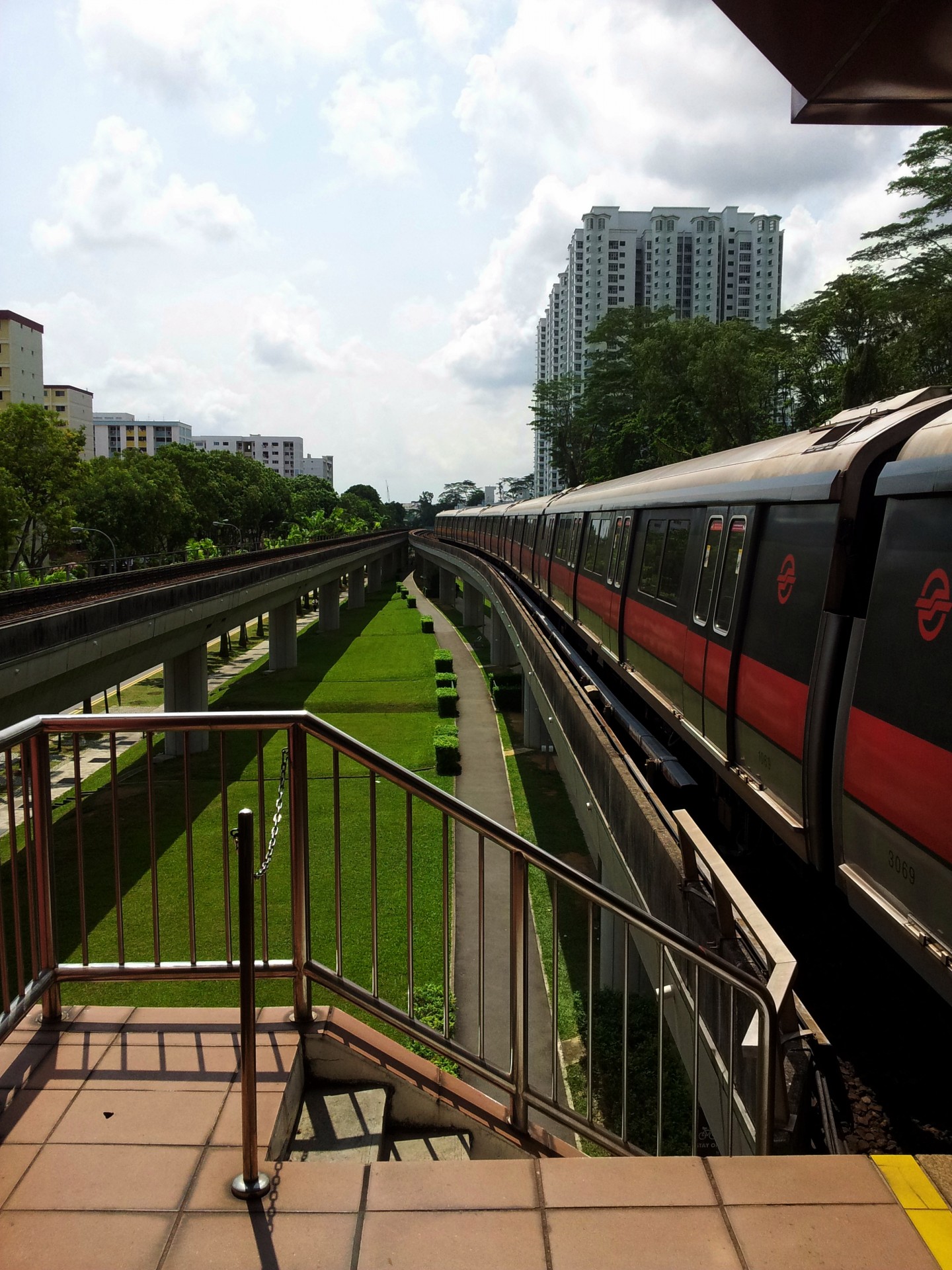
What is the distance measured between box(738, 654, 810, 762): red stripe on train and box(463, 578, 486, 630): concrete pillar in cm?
5156

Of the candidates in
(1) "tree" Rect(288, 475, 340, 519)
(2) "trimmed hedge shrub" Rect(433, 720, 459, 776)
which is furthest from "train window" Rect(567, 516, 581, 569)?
(1) "tree" Rect(288, 475, 340, 519)

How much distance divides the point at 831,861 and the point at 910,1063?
107cm

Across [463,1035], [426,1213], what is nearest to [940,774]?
[426,1213]

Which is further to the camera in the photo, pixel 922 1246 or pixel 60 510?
pixel 60 510

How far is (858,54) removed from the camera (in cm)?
518

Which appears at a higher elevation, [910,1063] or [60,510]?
[60,510]

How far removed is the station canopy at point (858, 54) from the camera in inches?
186

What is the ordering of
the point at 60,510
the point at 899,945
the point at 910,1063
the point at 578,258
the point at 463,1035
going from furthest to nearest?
the point at 578,258 → the point at 60,510 → the point at 463,1035 → the point at 910,1063 → the point at 899,945

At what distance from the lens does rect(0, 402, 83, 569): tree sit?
34969 millimetres

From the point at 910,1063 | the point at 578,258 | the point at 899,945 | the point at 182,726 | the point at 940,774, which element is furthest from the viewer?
A: the point at 578,258

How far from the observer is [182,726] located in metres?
3.73

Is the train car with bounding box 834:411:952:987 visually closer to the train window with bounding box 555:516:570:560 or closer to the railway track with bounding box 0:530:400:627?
the railway track with bounding box 0:530:400:627

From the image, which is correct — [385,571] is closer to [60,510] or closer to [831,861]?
[60,510]

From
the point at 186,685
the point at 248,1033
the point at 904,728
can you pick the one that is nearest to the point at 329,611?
the point at 186,685
